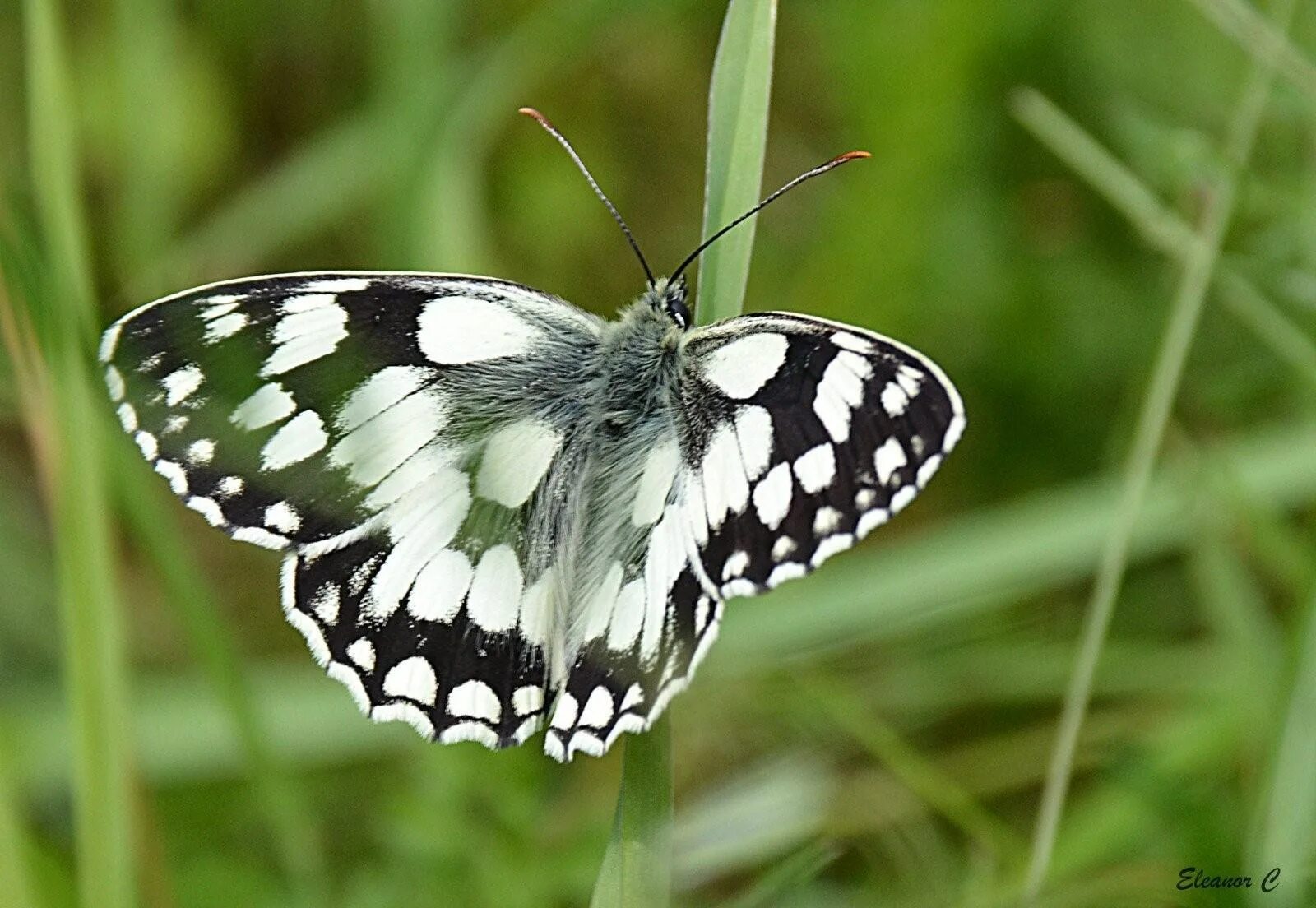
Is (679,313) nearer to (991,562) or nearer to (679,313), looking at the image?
(679,313)

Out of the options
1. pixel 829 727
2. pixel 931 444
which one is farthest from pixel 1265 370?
pixel 931 444

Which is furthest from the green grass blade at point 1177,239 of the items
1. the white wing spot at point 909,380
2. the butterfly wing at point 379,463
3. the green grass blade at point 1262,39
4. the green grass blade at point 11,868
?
the green grass blade at point 11,868

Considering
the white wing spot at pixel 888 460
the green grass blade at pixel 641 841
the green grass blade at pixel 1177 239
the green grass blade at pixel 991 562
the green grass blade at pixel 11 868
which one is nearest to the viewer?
the green grass blade at pixel 641 841

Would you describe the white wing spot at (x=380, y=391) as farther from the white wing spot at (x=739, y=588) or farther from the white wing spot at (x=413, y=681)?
the white wing spot at (x=739, y=588)

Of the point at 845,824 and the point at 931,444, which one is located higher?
the point at 931,444

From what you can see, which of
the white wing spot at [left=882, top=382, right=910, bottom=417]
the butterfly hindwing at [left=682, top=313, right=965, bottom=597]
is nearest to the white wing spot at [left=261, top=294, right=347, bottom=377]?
the butterfly hindwing at [left=682, top=313, right=965, bottom=597]

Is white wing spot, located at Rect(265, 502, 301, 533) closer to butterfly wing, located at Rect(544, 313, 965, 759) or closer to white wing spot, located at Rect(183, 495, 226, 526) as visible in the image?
Result: white wing spot, located at Rect(183, 495, 226, 526)

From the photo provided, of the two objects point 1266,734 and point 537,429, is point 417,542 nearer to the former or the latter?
point 537,429
